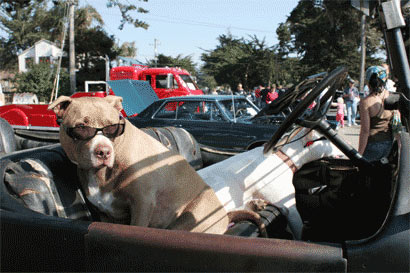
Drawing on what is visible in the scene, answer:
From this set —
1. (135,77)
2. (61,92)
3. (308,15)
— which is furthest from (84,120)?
(308,15)

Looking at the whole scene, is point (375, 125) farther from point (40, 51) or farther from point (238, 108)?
point (40, 51)

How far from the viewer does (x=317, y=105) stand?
202cm

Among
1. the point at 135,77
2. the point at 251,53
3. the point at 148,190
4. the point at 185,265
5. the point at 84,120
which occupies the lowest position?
the point at 185,265

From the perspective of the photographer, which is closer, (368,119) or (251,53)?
(368,119)

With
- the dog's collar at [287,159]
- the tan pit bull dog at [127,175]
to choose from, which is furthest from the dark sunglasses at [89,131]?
the dog's collar at [287,159]

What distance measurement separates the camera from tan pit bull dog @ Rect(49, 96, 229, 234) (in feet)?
5.64

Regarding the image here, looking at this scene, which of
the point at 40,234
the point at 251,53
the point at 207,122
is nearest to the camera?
→ the point at 40,234

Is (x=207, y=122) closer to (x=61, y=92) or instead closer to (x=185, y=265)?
(x=185, y=265)

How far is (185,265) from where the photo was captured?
128 centimetres

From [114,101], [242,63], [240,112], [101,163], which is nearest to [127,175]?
[101,163]

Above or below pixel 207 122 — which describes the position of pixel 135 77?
above

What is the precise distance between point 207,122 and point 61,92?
2557 centimetres

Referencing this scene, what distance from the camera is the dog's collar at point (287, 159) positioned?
2.30 m

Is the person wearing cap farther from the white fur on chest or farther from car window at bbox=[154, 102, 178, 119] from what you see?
car window at bbox=[154, 102, 178, 119]
